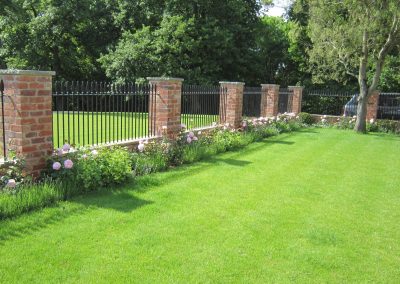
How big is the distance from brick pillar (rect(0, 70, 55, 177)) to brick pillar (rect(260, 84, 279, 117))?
10.4m

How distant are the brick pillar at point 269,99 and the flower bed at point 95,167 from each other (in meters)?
5.84

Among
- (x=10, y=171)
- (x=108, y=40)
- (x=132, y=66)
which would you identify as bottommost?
(x=10, y=171)

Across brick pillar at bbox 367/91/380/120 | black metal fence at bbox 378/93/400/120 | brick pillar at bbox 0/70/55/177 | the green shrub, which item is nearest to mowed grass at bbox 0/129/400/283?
brick pillar at bbox 0/70/55/177

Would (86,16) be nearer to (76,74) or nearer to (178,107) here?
(76,74)

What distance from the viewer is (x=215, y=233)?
14.7ft

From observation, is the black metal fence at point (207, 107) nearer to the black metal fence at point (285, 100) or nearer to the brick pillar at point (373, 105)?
the black metal fence at point (285, 100)

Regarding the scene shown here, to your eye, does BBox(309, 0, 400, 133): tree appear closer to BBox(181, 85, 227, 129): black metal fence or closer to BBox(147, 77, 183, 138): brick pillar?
BBox(181, 85, 227, 129): black metal fence

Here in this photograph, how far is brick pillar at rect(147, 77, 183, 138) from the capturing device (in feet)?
26.4

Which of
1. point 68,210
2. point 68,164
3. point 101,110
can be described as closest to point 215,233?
point 68,210

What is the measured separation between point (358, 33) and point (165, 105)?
29.9 ft

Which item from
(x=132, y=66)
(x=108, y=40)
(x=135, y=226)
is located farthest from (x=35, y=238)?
(x=108, y=40)

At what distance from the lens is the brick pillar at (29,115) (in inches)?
199

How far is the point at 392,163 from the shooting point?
30.1 ft

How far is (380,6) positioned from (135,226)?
12.6m
